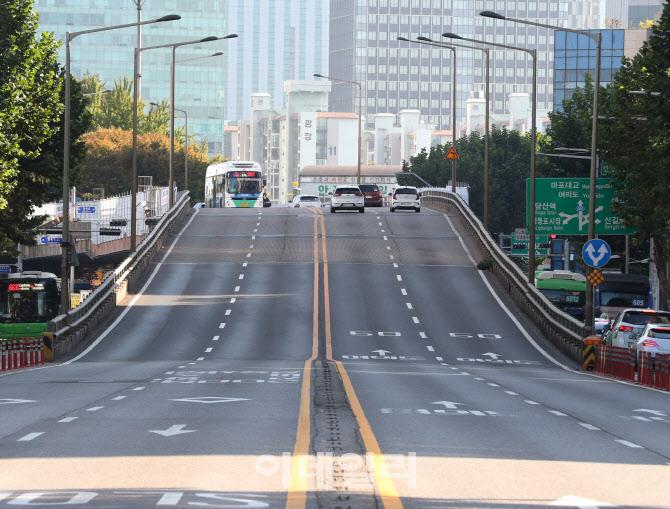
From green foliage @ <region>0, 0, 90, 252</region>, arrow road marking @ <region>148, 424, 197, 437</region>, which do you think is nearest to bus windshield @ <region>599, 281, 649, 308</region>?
green foliage @ <region>0, 0, 90, 252</region>

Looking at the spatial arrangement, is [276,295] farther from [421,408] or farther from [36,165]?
[421,408]

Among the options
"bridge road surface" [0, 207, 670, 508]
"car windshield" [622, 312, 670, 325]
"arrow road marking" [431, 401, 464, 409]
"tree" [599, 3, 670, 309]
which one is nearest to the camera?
"bridge road surface" [0, 207, 670, 508]

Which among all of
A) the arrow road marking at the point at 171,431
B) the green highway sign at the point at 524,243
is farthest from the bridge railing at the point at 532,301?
the arrow road marking at the point at 171,431

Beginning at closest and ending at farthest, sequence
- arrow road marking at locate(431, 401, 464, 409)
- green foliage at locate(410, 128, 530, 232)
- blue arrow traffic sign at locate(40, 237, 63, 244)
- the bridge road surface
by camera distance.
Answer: the bridge road surface, arrow road marking at locate(431, 401, 464, 409), blue arrow traffic sign at locate(40, 237, 63, 244), green foliage at locate(410, 128, 530, 232)

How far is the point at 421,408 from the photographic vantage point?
17781 mm

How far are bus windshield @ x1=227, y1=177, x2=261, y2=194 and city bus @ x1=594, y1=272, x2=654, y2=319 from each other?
39.0 metres

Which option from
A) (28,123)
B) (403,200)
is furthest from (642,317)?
(403,200)

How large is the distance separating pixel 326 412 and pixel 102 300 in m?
29.2

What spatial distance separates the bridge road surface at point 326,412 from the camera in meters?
10.1

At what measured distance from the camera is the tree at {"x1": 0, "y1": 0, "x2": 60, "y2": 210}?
34.2 metres

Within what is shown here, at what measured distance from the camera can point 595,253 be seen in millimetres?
33875

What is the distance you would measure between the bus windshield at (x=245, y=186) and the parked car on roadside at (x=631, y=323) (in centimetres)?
5868

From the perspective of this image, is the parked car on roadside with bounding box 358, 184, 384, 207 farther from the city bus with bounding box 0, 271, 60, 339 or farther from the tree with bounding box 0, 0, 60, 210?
the city bus with bounding box 0, 271, 60, 339

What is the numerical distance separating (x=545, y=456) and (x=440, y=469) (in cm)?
165
